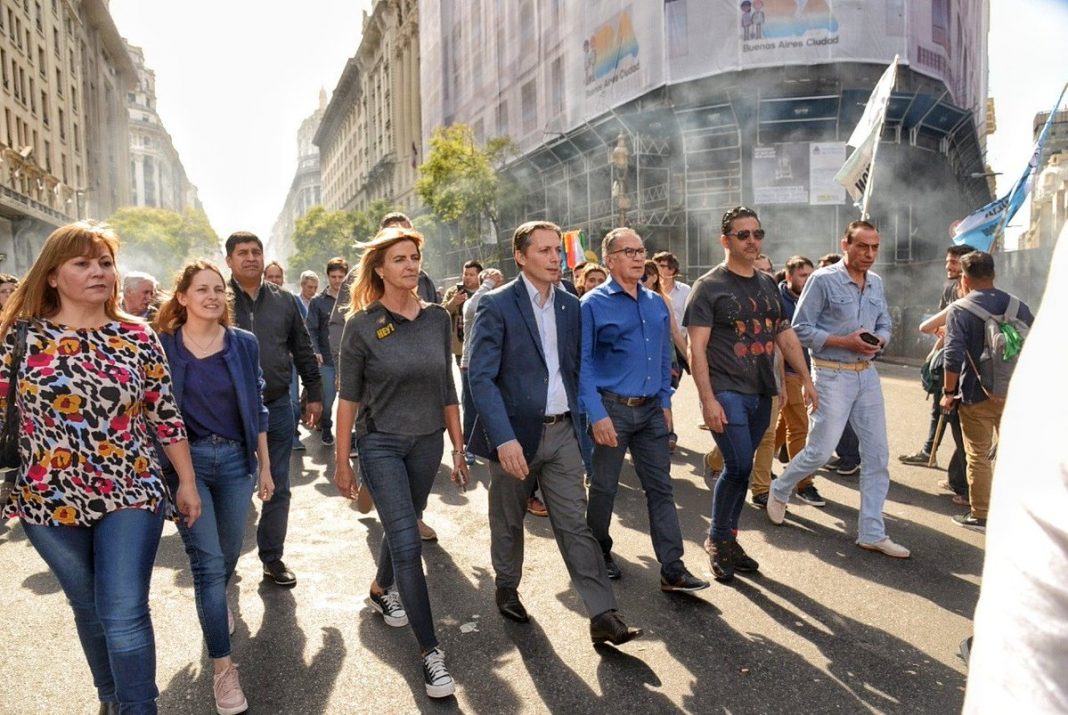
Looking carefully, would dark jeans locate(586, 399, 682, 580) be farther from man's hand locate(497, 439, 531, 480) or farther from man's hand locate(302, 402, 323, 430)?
man's hand locate(302, 402, 323, 430)

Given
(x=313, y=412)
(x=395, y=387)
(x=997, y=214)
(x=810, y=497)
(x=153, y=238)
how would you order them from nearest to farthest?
(x=395, y=387), (x=313, y=412), (x=810, y=497), (x=997, y=214), (x=153, y=238)

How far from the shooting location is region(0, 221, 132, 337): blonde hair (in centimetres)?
269

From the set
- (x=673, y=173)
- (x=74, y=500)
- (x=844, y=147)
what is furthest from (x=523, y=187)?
(x=74, y=500)

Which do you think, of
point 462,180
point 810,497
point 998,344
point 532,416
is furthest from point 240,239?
point 462,180

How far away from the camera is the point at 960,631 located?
153 inches

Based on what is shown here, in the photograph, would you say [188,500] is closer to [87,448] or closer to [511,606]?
[87,448]

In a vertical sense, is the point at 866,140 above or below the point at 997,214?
above

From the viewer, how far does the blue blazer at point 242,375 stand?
138 inches

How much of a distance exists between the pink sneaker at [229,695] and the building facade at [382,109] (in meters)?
51.7

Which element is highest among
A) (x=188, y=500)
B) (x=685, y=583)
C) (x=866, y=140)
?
(x=866, y=140)

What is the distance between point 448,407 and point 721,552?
1.89 m

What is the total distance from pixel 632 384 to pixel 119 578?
8.64ft

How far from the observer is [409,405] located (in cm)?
371

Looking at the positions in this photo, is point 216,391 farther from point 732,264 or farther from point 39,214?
point 39,214
